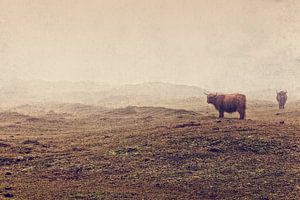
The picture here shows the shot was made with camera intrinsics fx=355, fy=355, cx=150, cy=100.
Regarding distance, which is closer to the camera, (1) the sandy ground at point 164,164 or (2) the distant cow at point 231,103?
(1) the sandy ground at point 164,164

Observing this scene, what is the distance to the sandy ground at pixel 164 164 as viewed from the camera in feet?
103

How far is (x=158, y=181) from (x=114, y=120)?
51.0 m

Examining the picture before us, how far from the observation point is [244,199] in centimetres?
2933

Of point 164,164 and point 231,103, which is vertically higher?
point 231,103

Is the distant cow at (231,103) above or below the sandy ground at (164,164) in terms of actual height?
above

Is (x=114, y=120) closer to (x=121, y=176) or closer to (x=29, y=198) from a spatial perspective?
(x=121, y=176)

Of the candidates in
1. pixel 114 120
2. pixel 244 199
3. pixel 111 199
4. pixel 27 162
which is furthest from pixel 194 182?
pixel 114 120

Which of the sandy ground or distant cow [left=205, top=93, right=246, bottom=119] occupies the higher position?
distant cow [left=205, top=93, right=246, bottom=119]

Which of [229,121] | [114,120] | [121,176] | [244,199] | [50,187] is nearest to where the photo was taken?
[244,199]

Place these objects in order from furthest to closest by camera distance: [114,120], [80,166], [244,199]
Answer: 1. [114,120]
2. [80,166]
3. [244,199]

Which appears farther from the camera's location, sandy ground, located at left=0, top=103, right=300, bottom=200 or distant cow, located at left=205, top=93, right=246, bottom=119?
distant cow, located at left=205, top=93, right=246, bottom=119

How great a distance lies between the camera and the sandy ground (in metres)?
31.5

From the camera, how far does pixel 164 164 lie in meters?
39.2

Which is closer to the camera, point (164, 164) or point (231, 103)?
point (164, 164)
